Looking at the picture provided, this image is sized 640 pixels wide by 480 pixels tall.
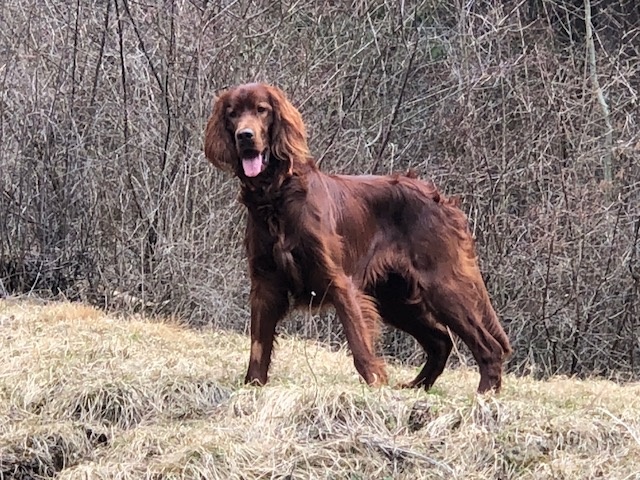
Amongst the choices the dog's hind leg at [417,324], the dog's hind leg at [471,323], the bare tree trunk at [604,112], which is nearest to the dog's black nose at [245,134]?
the dog's hind leg at [417,324]

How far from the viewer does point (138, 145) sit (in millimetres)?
9688

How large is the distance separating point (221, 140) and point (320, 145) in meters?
4.86

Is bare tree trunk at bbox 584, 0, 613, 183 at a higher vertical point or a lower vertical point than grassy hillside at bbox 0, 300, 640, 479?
higher

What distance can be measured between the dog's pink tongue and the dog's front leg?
588 millimetres

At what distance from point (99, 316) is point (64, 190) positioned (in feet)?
7.49

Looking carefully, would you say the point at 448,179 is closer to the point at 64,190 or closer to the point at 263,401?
the point at 64,190

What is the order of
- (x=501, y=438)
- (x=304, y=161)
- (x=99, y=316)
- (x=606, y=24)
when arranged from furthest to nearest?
1. (x=606, y=24)
2. (x=99, y=316)
3. (x=304, y=161)
4. (x=501, y=438)

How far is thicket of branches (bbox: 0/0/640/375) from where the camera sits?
9609 mm

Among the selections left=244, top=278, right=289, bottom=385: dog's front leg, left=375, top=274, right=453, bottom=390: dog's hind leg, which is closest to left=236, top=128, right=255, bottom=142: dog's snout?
left=244, top=278, right=289, bottom=385: dog's front leg

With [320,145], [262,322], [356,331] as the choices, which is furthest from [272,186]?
[320,145]

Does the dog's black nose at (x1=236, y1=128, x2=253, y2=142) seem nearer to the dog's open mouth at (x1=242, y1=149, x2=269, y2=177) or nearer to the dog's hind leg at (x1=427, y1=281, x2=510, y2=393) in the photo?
the dog's open mouth at (x1=242, y1=149, x2=269, y2=177)

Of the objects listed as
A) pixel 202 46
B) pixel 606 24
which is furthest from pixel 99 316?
pixel 606 24

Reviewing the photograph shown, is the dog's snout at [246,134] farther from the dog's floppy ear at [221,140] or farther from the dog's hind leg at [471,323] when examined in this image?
the dog's hind leg at [471,323]

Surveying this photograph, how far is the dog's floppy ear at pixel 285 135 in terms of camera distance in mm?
5379
